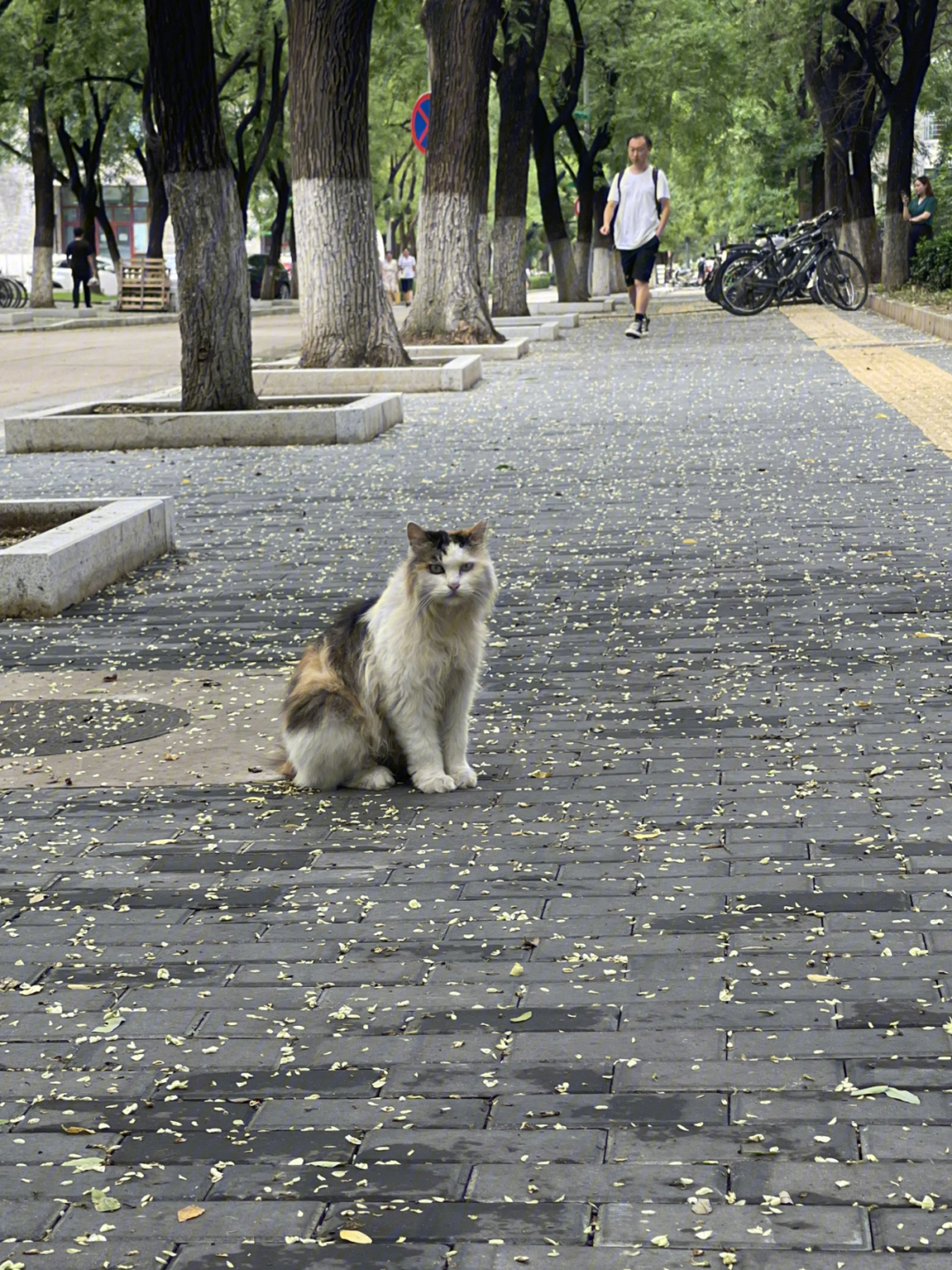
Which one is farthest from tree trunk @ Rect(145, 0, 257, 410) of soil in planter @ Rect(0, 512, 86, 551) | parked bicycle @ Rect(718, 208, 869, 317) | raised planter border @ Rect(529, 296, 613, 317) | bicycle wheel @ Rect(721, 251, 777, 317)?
raised planter border @ Rect(529, 296, 613, 317)

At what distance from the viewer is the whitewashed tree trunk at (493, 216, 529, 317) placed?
3038 cm

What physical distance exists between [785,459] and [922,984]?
928 centimetres

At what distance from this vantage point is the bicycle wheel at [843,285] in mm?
30484

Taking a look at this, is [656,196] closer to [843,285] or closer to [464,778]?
[843,285]

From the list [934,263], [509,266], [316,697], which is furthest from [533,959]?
[509,266]

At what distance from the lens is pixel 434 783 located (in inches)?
213

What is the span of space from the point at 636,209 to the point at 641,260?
86 cm

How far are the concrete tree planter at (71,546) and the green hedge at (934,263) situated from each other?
65.3ft

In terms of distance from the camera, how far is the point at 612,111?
1574 inches

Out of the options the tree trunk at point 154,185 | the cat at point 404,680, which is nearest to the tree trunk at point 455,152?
the tree trunk at point 154,185

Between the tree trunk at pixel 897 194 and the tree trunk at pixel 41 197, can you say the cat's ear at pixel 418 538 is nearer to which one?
the tree trunk at pixel 897 194

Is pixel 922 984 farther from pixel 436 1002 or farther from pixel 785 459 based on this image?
pixel 785 459

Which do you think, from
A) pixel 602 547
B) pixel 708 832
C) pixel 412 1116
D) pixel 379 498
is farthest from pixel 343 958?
pixel 379 498

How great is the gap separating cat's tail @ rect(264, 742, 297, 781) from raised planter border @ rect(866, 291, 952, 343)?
18056mm
